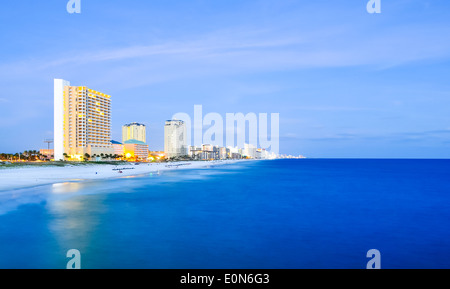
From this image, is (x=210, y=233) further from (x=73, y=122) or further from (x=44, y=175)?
(x=73, y=122)

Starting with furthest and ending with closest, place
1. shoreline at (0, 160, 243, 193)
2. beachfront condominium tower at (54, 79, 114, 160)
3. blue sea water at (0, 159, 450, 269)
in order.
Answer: beachfront condominium tower at (54, 79, 114, 160) < shoreline at (0, 160, 243, 193) < blue sea water at (0, 159, 450, 269)

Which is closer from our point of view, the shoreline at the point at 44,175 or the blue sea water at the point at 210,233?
the blue sea water at the point at 210,233

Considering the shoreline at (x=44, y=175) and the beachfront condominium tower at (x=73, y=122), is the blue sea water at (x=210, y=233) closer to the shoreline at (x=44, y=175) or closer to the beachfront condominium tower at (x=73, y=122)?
the shoreline at (x=44, y=175)

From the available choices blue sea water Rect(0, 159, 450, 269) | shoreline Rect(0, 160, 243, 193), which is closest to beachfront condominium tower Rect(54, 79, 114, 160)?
shoreline Rect(0, 160, 243, 193)

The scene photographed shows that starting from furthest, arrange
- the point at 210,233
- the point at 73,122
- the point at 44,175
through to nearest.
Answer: the point at 73,122 → the point at 44,175 → the point at 210,233

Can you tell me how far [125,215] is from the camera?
2259cm

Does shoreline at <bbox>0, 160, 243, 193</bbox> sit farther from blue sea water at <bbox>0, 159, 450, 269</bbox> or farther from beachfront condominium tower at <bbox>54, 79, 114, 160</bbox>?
beachfront condominium tower at <bbox>54, 79, 114, 160</bbox>

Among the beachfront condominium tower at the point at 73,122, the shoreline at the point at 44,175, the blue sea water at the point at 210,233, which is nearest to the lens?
the blue sea water at the point at 210,233

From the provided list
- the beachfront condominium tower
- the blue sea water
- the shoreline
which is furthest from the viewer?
the beachfront condominium tower

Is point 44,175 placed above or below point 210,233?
above

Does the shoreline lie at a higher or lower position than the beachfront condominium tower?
lower

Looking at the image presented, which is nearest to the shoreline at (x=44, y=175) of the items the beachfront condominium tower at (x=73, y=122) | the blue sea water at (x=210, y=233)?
the blue sea water at (x=210, y=233)

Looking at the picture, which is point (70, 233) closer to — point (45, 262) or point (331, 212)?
point (45, 262)

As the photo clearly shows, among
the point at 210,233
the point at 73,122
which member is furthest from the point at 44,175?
the point at 73,122
